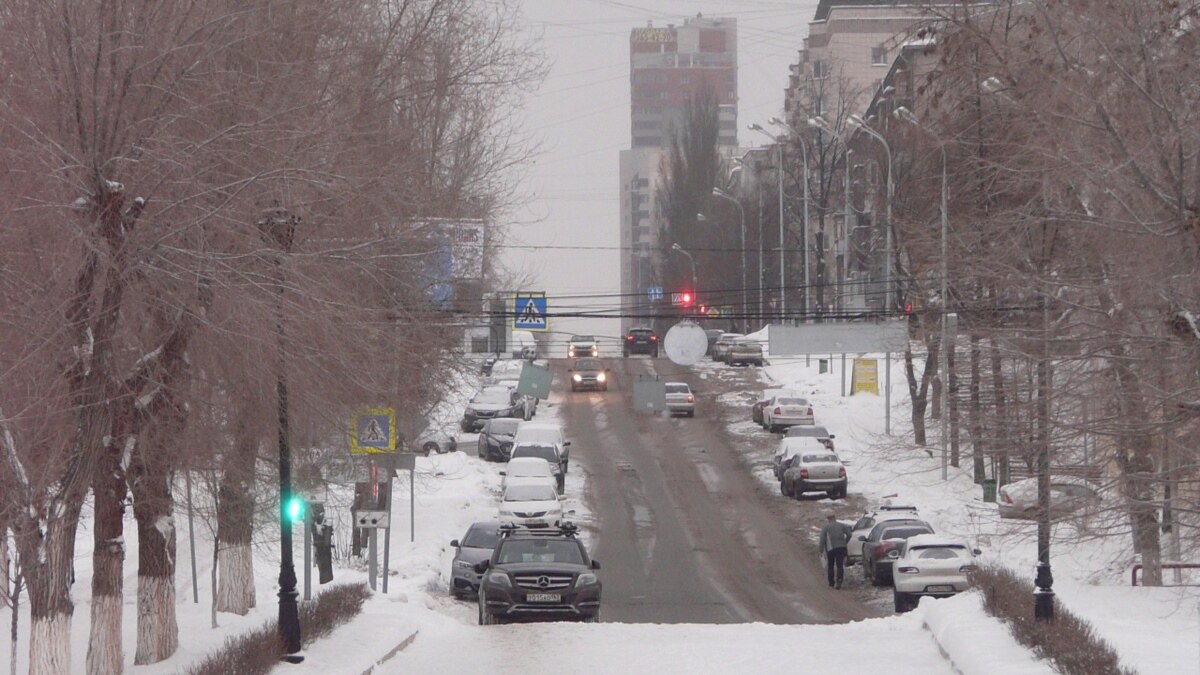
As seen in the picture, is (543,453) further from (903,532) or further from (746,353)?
(746,353)

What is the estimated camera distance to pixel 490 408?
59.6 m

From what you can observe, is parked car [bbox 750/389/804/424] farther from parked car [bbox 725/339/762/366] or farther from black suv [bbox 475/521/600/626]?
black suv [bbox 475/521/600/626]

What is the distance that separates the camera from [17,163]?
14859 mm

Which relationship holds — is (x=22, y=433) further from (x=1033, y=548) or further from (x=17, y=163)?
(x=1033, y=548)

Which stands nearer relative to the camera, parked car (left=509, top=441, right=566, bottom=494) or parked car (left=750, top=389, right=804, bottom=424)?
→ parked car (left=509, top=441, right=566, bottom=494)

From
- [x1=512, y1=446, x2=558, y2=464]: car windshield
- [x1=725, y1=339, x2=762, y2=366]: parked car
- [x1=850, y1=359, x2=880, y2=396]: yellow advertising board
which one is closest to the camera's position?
[x1=512, y1=446, x2=558, y2=464]: car windshield

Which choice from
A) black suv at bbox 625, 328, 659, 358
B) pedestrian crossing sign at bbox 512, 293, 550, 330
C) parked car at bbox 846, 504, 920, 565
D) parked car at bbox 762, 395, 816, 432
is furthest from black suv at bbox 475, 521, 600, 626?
black suv at bbox 625, 328, 659, 358

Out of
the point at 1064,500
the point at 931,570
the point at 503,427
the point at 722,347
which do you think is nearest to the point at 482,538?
the point at 931,570

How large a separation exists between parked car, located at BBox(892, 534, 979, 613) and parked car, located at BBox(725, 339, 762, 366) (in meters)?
51.4

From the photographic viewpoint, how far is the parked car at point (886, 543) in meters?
31.0

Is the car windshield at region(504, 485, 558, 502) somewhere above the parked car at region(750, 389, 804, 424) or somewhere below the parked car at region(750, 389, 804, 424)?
below

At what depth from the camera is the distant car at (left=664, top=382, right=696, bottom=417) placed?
62.4m

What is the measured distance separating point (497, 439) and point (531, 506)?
1550 cm

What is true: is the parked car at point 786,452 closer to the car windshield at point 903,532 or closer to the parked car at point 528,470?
the parked car at point 528,470
